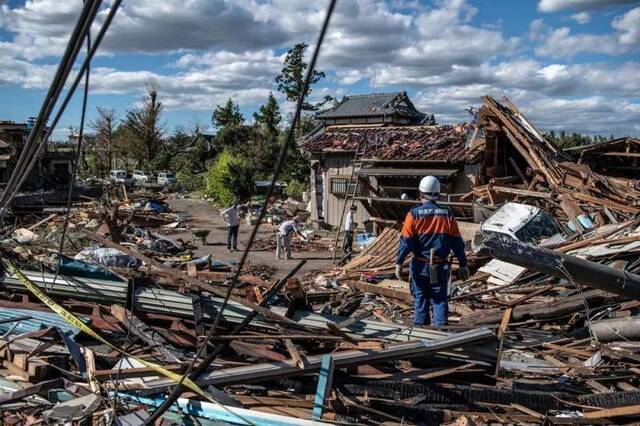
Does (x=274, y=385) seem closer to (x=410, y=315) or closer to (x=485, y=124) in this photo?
(x=410, y=315)

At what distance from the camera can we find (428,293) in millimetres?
6758

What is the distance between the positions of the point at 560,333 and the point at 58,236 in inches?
498

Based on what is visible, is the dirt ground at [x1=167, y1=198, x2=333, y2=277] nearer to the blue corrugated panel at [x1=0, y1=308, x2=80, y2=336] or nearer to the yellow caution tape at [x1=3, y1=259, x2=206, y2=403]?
the yellow caution tape at [x1=3, y1=259, x2=206, y2=403]

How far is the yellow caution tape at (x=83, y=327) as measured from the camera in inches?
168

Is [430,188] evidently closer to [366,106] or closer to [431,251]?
[431,251]

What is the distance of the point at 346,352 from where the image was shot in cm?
466

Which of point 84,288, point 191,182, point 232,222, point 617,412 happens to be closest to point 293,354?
point 617,412

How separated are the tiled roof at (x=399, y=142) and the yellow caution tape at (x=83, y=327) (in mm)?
Result: 14402

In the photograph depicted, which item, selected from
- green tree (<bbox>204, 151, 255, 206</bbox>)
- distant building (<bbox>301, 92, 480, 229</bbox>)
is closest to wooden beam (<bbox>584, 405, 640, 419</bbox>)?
distant building (<bbox>301, 92, 480, 229</bbox>)

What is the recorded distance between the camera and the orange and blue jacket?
6.58m

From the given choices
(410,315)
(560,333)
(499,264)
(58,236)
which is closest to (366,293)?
(410,315)

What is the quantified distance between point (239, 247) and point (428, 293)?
12.5 m

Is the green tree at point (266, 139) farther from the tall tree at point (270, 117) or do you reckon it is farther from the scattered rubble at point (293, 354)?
the scattered rubble at point (293, 354)

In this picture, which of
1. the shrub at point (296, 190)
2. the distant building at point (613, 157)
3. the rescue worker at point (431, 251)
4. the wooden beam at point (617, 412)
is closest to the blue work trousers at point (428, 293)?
the rescue worker at point (431, 251)
